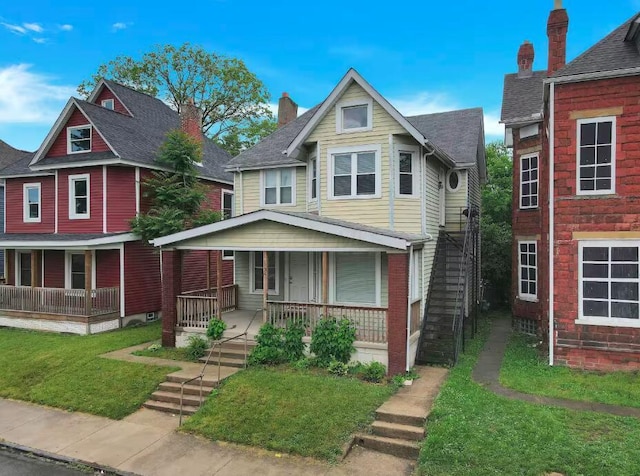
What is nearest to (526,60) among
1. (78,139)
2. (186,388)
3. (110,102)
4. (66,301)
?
(186,388)

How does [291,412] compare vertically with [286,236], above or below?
below

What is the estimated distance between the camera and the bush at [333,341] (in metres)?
11.2

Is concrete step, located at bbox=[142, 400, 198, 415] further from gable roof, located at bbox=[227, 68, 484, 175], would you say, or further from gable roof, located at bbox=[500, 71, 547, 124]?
gable roof, located at bbox=[500, 71, 547, 124]

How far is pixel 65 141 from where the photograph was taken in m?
19.0

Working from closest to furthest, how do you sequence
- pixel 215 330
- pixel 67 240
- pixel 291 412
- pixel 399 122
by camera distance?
pixel 291 412 → pixel 215 330 → pixel 399 122 → pixel 67 240

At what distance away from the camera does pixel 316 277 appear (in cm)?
1479

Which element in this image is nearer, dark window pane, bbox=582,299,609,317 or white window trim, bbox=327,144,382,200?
dark window pane, bbox=582,299,609,317

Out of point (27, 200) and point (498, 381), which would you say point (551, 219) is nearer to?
point (498, 381)

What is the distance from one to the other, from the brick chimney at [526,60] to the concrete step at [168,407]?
17.8 meters

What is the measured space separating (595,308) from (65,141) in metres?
20.7

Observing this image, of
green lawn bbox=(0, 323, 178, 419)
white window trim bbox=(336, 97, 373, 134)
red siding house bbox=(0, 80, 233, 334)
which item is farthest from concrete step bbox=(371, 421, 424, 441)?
red siding house bbox=(0, 80, 233, 334)

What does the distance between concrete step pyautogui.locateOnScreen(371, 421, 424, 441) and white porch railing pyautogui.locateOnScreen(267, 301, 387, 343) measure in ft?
10.6

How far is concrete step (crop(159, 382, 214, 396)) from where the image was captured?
1008 cm

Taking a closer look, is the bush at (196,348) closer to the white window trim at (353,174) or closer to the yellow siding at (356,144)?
the yellow siding at (356,144)
